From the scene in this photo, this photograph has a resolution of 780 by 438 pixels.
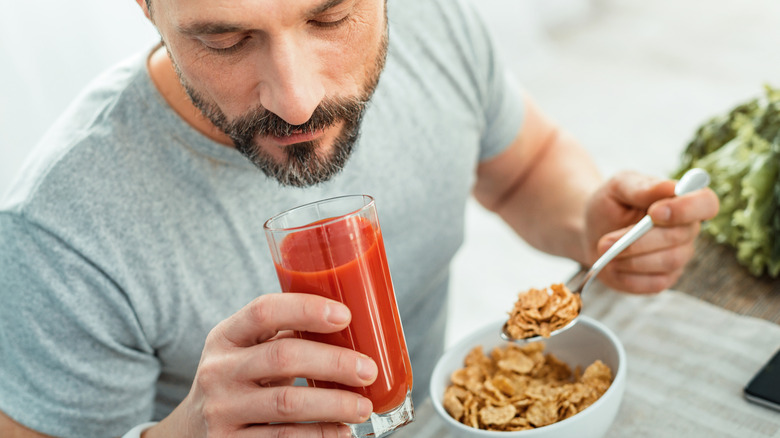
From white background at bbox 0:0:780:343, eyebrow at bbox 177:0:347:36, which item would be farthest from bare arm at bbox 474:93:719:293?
white background at bbox 0:0:780:343

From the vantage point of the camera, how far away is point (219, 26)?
834 mm

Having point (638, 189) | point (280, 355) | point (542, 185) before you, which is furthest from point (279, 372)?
point (542, 185)

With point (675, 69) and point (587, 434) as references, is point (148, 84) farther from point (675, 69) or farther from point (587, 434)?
point (675, 69)

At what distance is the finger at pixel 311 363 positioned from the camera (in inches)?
30.7

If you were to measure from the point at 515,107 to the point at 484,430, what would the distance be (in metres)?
0.90

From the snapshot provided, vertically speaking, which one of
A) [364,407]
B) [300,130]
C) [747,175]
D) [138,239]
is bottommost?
[747,175]

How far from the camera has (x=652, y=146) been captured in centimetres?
355

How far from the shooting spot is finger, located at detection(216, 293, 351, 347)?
769 millimetres

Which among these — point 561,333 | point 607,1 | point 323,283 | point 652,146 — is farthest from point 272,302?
point 607,1

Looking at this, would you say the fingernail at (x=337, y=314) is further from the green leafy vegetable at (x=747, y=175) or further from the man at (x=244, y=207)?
the green leafy vegetable at (x=747, y=175)

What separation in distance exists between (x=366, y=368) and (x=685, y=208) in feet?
1.92

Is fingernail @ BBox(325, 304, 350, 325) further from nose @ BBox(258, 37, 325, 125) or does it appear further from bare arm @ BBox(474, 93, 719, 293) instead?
bare arm @ BBox(474, 93, 719, 293)

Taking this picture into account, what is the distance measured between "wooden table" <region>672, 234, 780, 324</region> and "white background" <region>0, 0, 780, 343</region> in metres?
1.59

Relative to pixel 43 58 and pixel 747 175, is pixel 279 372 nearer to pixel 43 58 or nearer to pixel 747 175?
pixel 747 175
